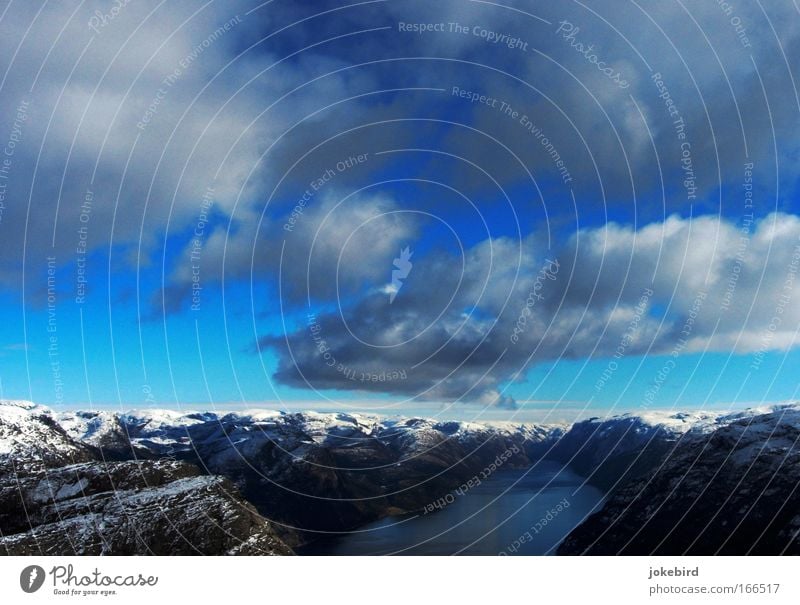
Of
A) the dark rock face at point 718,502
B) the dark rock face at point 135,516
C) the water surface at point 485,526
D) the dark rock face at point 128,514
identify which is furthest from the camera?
the water surface at point 485,526

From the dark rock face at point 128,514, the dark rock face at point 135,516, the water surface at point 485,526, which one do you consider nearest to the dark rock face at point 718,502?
the water surface at point 485,526

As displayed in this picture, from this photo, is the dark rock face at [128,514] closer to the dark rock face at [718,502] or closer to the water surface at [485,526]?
the water surface at [485,526]

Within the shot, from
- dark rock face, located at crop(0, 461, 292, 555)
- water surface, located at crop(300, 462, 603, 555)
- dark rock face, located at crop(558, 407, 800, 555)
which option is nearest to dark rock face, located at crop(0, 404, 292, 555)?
dark rock face, located at crop(0, 461, 292, 555)

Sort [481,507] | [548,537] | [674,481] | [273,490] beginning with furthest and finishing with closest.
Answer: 1. [273,490]
2. [481,507]
3. [548,537]
4. [674,481]

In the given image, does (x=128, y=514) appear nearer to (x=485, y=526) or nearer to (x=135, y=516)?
(x=135, y=516)

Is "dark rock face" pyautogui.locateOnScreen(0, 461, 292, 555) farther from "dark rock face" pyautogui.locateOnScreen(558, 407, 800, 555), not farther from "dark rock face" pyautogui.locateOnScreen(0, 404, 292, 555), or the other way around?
"dark rock face" pyautogui.locateOnScreen(558, 407, 800, 555)

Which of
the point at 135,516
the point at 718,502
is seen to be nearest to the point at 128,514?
the point at 135,516
